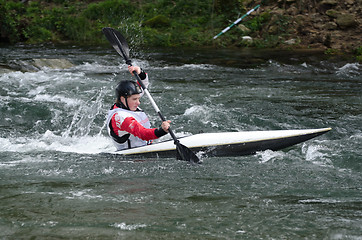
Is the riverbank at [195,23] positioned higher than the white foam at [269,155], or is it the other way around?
the riverbank at [195,23]

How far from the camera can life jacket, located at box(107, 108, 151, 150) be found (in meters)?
4.55

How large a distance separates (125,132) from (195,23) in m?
13.0

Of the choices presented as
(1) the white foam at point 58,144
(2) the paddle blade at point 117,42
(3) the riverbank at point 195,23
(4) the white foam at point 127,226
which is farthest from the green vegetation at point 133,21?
(4) the white foam at point 127,226

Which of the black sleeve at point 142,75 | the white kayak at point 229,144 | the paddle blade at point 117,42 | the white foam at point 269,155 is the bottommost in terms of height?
the white foam at point 269,155

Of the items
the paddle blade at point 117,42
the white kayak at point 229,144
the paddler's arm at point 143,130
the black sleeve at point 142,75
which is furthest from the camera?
the paddle blade at point 117,42

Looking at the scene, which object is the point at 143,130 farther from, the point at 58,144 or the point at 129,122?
the point at 58,144

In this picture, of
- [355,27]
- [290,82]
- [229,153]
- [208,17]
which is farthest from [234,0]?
[229,153]

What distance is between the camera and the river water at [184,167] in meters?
2.86

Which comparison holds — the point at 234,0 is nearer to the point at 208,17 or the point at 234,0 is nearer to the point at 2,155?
the point at 208,17

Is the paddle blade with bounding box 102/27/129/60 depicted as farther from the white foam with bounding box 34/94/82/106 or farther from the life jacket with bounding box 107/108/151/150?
the white foam with bounding box 34/94/82/106

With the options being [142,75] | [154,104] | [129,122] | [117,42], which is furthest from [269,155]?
[117,42]

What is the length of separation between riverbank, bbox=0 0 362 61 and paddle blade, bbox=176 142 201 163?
9.73 meters

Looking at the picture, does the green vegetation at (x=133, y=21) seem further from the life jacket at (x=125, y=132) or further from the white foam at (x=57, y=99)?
the life jacket at (x=125, y=132)

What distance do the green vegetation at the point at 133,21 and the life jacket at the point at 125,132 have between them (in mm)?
10653
